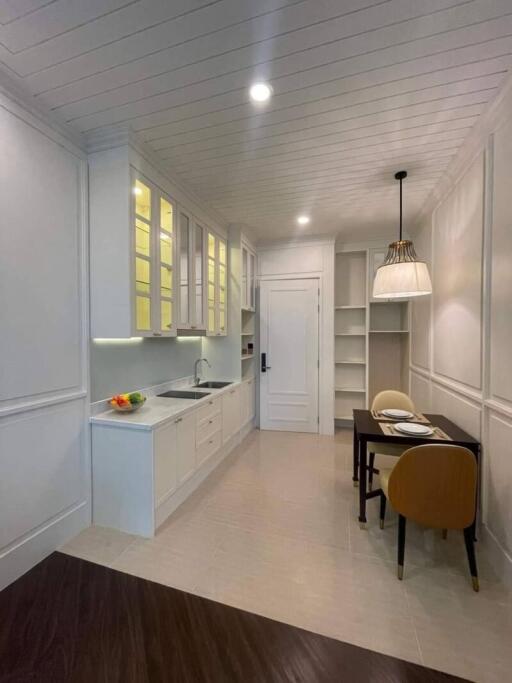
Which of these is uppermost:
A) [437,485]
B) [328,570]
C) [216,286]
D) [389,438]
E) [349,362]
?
[216,286]

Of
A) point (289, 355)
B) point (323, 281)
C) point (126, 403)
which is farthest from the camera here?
point (289, 355)

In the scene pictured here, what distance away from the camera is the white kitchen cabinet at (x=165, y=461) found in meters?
2.10

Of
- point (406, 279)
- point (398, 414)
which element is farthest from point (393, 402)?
point (406, 279)

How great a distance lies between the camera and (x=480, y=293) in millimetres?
2064

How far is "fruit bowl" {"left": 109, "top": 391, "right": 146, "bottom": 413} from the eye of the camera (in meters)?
2.25

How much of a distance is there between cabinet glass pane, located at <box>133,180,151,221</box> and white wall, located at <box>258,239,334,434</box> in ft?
7.73

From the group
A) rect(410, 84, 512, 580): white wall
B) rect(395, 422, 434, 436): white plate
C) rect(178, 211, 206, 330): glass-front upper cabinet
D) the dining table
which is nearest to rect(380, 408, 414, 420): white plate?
the dining table

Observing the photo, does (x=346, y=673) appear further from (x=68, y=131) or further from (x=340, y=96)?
(x=68, y=131)

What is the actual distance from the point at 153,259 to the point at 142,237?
18 centimetres

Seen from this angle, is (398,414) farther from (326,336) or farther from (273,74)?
(273,74)

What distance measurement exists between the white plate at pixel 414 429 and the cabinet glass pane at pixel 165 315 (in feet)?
6.76

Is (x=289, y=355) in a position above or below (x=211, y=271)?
below

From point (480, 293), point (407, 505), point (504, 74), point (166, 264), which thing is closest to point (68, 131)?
point (166, 264)

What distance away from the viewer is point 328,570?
1793 millimetres
